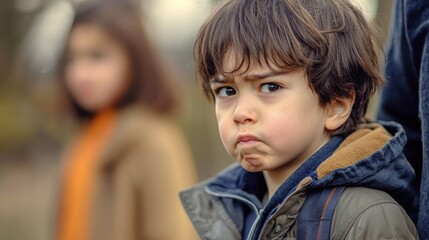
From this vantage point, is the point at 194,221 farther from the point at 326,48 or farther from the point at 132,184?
the point at 132,184

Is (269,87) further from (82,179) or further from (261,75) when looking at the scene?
(82,179)

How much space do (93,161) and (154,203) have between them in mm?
388

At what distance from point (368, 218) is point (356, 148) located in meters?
Result: 0.20

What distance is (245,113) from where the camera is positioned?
193cm

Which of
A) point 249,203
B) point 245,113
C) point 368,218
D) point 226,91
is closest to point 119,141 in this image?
point 249,203

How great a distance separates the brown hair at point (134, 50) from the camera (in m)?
4.12

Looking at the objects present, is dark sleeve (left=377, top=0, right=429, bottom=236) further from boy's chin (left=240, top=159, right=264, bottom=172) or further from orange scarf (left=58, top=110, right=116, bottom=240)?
orange scarf (left=58, top=110, right=116, bottom=240)

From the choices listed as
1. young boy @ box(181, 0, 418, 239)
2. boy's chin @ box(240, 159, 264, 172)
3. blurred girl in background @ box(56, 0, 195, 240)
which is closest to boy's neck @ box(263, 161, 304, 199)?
young boy @ box(181, 0, 418, 239)

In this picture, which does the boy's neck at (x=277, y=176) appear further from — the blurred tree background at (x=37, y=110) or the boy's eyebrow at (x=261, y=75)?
the blurred tree background at (x=37, y=110)

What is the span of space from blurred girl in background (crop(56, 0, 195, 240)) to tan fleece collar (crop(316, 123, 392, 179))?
6.74 ft

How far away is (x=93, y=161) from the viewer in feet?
13.4

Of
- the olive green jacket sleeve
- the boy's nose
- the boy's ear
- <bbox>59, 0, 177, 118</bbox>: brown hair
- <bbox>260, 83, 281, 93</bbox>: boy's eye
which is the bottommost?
the olive green jacket sleeve

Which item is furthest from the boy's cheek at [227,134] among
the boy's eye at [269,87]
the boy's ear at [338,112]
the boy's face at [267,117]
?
the boy's ear at [338,112]

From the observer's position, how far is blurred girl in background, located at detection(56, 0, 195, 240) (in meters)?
3.97
